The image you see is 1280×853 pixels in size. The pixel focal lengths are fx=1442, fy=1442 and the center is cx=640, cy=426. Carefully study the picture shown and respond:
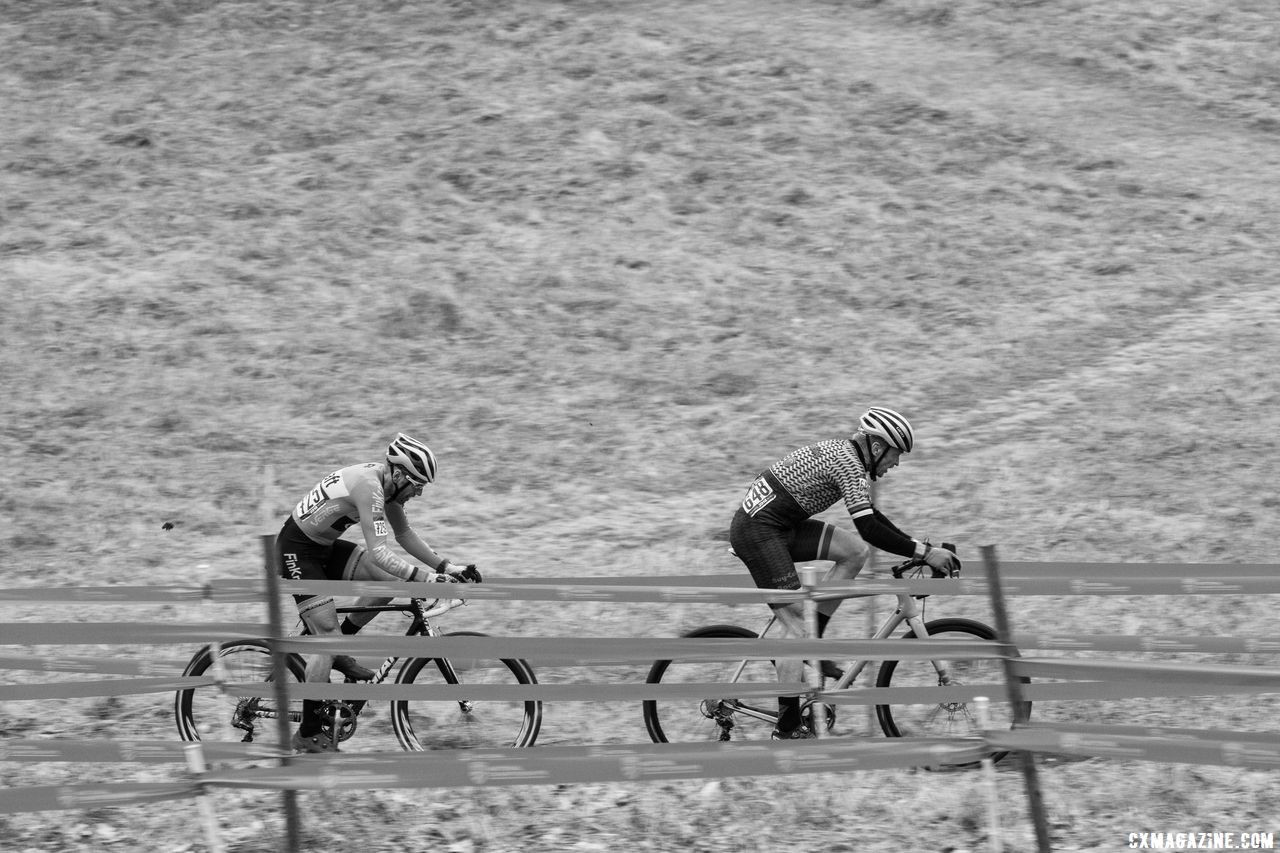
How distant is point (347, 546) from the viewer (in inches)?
357

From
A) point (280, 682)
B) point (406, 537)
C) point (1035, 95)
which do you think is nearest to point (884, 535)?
point (406, 537)

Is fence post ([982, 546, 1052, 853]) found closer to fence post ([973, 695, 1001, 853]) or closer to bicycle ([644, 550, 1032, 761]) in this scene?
fence post ([973, 695, 1001, 853])

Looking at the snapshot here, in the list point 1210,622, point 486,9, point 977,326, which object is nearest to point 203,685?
point 1210,622

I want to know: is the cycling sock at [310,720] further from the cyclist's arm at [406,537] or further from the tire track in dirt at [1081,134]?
the tire track in dirt at [1081,134]

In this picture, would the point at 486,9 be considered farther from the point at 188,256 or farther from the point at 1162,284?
the point at 1162,284

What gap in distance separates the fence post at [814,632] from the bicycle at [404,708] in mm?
1639

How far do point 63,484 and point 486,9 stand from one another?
13702 mm

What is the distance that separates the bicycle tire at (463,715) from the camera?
8.63 m

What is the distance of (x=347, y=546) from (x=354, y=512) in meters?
0.38

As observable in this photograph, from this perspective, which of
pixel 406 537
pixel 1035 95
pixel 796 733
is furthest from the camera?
pixel 1035 95

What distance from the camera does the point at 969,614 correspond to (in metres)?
11.9

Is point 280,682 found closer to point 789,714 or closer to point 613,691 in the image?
point 613,691

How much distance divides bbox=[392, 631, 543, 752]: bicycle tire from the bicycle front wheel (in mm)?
747

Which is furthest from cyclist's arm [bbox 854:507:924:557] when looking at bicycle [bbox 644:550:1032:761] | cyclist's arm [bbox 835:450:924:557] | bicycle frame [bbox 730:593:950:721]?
bicycle frame [bbox 730:593:950:721]
